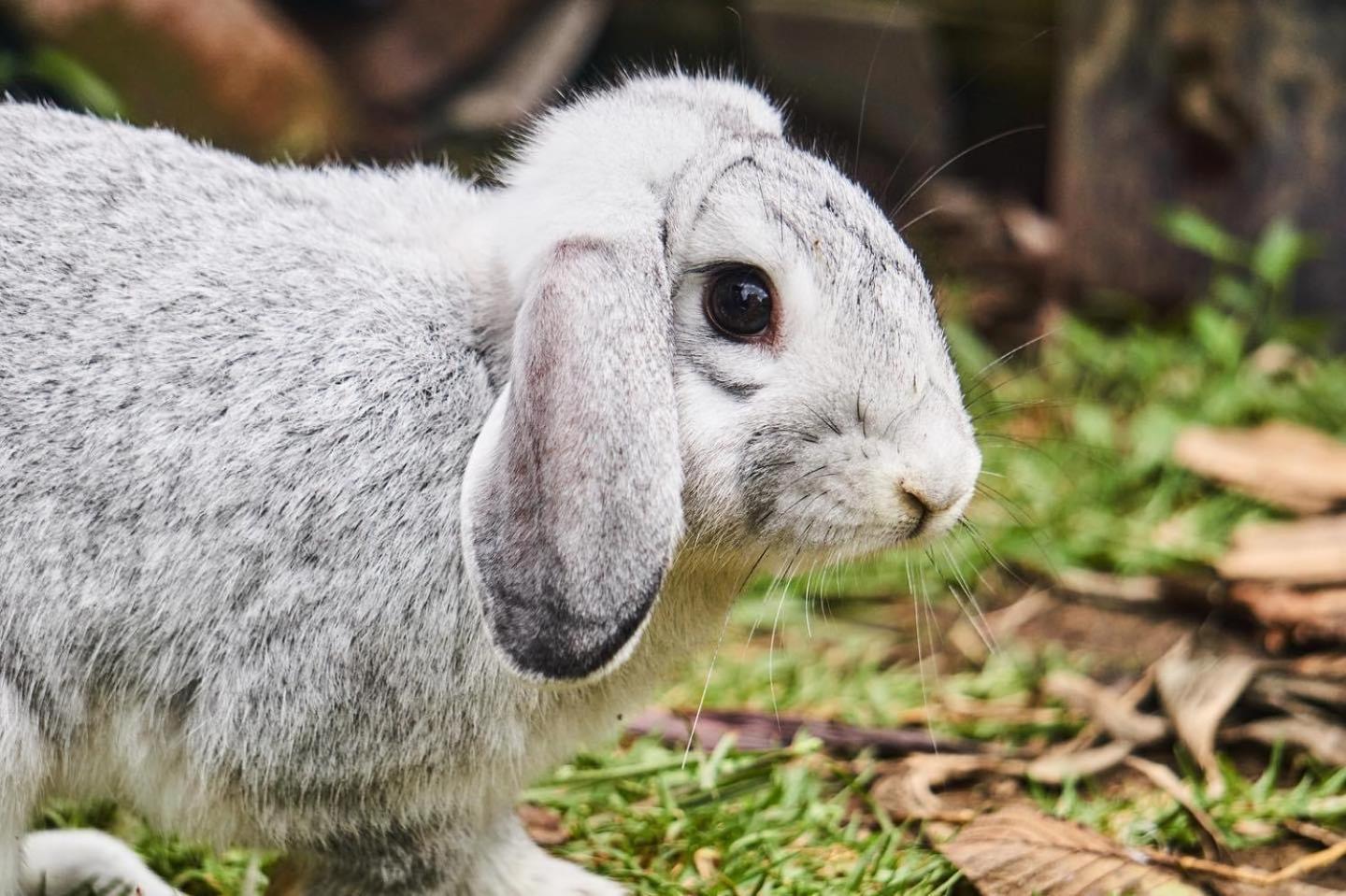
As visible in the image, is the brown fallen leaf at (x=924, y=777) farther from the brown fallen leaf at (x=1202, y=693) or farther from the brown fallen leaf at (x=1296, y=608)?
the brown fallen leaf at (x=1296, y=608)

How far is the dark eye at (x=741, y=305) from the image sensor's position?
100 inches

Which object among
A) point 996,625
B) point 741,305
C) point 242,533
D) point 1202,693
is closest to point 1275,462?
point 996,625

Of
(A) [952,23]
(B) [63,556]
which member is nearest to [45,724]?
(B) [63,556]

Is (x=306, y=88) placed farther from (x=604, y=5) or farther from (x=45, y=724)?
(x=45, y=724)

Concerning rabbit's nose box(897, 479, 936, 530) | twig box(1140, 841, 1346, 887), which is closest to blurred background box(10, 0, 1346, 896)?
twig box(1140, 841, 1346, 887)

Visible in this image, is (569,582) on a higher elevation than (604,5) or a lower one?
lower

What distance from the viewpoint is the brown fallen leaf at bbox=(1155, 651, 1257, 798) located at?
12.3 feet

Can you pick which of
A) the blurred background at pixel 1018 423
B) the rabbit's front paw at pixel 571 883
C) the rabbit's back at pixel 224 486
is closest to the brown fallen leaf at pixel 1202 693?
the blurred background at pixel 1018 423

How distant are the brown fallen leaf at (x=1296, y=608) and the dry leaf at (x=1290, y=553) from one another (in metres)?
0.05

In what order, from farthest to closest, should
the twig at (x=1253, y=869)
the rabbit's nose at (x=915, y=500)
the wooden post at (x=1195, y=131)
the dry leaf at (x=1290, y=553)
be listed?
the wooden post at (x=1195, y=131), the dry leaf at (x=1290, y=553), the twig at (x=1253, y=869), the rabbit's nose at (x=915, y=500)

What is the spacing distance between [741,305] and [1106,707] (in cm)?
197

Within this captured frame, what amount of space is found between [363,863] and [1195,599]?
2.85 m

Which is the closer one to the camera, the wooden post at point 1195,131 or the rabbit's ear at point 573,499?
the rabbit's ear at point 573,499

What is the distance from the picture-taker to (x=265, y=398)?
258 cm
